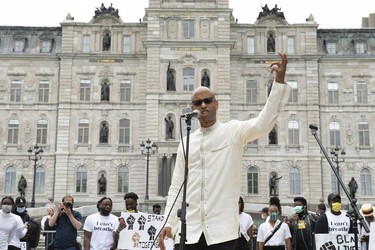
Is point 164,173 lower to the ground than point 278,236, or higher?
higher

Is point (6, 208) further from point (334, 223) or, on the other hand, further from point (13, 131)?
point (13, 131)

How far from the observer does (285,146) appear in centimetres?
4106

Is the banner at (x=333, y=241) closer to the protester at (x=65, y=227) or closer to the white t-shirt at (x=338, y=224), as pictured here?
the white t-shirt at (x=338, y=224)

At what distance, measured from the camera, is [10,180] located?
40906 millimetres

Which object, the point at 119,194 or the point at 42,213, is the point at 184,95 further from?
the point at 42,213

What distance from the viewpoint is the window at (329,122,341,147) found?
4153 cm

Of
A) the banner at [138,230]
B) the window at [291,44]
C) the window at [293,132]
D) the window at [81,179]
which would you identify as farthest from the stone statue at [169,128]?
the banner at [138,230]

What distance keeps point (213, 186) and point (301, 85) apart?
38567 mm

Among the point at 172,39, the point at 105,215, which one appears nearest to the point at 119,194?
the point at 172,39

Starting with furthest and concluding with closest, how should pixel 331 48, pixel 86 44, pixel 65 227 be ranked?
pixel 331 48, pixel 86 44, pixel 65 227

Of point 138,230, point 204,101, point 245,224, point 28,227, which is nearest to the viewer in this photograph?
point 204,101

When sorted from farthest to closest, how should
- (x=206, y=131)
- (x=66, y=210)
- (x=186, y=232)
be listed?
(x=66, y=210)
(x=206, y=131)
(x=186, y=232)

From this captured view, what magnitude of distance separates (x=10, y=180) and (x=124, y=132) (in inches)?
364

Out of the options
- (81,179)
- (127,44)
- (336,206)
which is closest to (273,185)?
(81,179)
